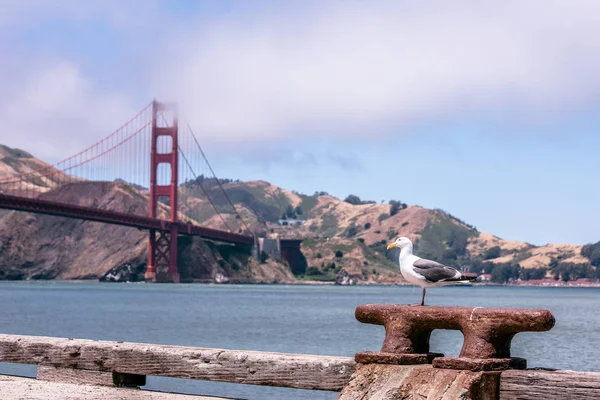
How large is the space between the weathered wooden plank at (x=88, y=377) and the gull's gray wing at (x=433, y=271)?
1753mm

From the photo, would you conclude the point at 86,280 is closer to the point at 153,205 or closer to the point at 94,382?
the point at 153,205

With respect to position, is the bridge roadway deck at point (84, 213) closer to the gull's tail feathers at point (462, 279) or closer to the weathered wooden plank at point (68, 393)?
the weathered wooden plank at point (68, 393)

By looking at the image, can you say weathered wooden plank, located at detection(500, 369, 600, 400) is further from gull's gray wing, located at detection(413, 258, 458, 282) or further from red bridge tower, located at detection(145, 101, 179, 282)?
red bridge tower, located at detection(145, 101, 179, 282)

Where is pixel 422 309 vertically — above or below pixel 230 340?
above

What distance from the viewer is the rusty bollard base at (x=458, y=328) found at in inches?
183

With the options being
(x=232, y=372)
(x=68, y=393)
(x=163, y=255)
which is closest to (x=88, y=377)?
(x=68, y=393)

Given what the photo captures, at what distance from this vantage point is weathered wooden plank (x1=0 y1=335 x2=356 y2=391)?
536 cm

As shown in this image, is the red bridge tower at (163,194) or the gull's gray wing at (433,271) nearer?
the gull's gray wing at (433,271)

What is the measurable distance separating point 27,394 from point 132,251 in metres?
179

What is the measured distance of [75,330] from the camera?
4847cm

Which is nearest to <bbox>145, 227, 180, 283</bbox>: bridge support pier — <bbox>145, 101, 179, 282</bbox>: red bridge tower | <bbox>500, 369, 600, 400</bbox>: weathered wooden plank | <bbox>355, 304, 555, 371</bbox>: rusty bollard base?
<bbox>145, 101, 179, 282</bbox>: red bridge tower

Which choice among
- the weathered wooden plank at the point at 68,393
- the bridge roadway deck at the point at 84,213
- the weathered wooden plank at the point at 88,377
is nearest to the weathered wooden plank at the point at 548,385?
the weathered wooden plank at the point at 68,393

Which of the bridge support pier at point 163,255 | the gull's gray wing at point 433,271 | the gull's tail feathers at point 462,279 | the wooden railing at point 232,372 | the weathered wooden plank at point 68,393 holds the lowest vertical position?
the weathered wooden plank at point 68,393

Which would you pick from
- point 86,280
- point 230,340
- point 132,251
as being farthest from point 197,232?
point 230,340
